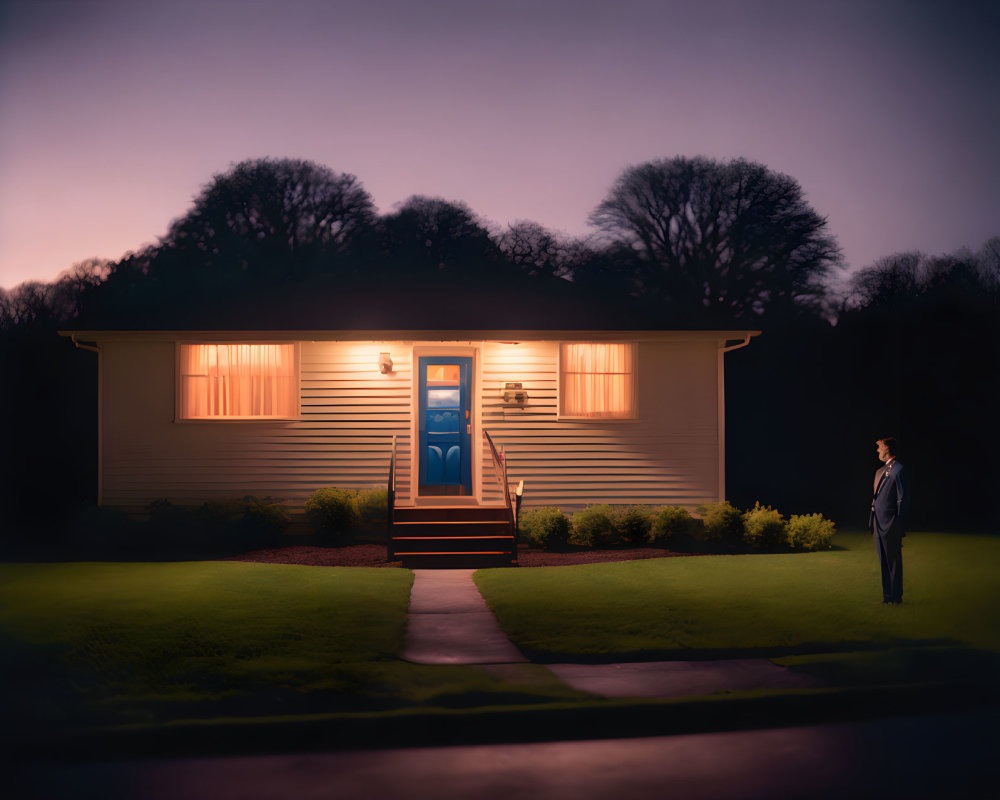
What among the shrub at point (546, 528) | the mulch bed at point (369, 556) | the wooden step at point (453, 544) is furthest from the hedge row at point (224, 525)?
the shrub at point (546, 528)

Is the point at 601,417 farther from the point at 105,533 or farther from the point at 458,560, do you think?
the point at 105,533

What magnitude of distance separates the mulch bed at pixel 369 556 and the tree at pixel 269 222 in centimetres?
2473

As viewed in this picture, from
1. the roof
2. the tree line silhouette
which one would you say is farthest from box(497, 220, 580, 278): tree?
the roof

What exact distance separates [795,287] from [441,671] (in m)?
32.3

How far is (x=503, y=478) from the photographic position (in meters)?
13.9

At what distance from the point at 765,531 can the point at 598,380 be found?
12.6ft

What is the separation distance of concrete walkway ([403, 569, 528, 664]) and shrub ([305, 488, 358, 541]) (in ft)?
10.9

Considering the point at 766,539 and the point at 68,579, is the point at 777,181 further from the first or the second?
the point at 68,579

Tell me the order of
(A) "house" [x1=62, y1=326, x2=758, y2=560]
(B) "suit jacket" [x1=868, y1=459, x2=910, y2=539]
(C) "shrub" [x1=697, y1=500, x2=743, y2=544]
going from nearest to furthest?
(B) "suit jacket" [x1=868, y1=459, x2=910, y2=539] < (C) "shrub" [x1=697, y1=500, x2=743, y2=544] < (A) "house" [x1=62, y1=326, x2=758, y2=560]

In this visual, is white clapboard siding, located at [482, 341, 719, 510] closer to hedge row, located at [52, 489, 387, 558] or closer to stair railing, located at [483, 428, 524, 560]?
stair railing, located at [483, 428, 524, 560]

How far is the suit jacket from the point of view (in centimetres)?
853

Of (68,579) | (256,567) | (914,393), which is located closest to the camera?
(68,579)

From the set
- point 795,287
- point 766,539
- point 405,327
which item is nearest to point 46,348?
point 405,327

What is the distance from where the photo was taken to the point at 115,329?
1440cm
